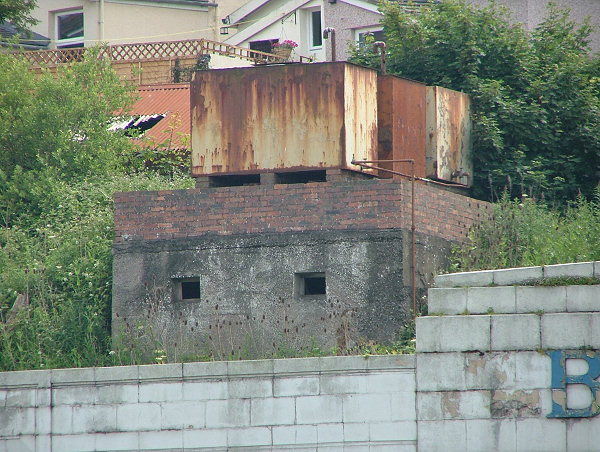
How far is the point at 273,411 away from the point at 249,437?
0.42 m

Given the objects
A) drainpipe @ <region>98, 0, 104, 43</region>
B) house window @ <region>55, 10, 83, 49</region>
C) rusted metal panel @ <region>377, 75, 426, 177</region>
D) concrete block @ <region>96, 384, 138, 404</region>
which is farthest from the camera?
house window @ <region>55, 10, 83, 49</region>

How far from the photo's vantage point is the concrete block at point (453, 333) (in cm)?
1245

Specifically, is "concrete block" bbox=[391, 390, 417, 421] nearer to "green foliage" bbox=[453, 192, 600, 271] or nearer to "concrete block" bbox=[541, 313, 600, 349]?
"concrete block" bbox=[541, 313, 600, 349]

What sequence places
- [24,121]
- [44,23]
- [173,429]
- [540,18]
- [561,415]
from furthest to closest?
1. [44,23]
2. [540,18]
3. [24,121]
4. [173,429]
5. [561,415]

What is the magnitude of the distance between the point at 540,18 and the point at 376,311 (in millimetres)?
15055

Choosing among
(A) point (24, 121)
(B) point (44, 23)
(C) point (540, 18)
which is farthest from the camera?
(B) point (44, 23)

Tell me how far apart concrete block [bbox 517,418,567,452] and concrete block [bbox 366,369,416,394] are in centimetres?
128

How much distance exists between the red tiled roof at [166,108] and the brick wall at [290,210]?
6.74m

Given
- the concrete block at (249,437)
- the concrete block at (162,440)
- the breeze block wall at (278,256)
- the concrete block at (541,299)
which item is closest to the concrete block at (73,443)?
the concrete block at (162,440)

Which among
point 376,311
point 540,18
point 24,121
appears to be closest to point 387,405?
point 376,311

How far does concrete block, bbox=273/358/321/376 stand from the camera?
12.9 m

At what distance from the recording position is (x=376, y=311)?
14.3 m

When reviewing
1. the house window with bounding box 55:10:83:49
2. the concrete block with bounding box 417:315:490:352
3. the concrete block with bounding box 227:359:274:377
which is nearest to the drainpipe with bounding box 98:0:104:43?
the house window with bounding box 55:10:83:49

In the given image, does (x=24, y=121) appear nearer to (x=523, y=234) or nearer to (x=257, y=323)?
(x=257, y=323)
